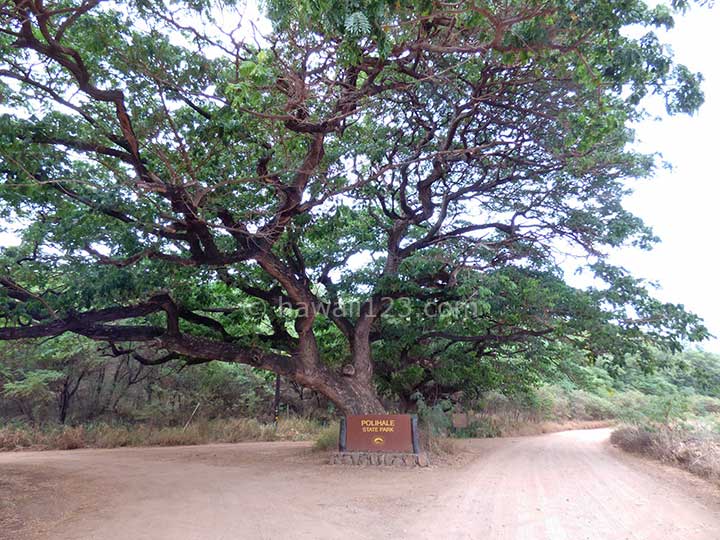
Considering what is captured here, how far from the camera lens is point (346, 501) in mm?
6297

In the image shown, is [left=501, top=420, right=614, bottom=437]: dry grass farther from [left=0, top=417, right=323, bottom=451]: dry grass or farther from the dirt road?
the dirt road

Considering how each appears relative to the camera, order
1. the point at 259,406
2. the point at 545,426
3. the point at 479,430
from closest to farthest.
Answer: the point at 479,430 < the point at 259,406 < the point at 545,426

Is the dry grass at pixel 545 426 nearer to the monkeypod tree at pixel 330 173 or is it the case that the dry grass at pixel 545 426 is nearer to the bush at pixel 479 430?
the bush at pixel 479 430

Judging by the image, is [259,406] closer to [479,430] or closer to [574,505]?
[479,430]

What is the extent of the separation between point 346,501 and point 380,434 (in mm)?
3515

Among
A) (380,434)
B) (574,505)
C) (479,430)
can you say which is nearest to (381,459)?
(380,434)

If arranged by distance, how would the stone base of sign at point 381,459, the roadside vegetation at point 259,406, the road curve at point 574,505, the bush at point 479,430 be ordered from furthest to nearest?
the bush at point 479,430, the roadside vegetation at point 259,406, the stone base of sign at point 381,459, the road curve at point 574,505

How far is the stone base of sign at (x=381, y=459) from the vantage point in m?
9.24

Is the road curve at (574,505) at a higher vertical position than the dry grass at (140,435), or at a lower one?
lower

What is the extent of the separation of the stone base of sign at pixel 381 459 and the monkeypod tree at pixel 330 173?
118 cm

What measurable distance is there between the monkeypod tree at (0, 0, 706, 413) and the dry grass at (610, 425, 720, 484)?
2.28m

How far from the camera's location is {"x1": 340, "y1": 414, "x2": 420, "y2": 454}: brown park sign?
958 cm

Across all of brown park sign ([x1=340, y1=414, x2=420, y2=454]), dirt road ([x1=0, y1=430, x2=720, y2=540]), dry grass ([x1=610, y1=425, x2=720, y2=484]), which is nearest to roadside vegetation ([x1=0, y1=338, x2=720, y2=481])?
dry grass ([x1=610, y1=425, x2=720, y2=484])

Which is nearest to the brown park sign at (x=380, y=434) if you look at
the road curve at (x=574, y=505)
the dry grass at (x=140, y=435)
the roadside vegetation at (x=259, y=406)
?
the road curve at (x=574, y=505)
